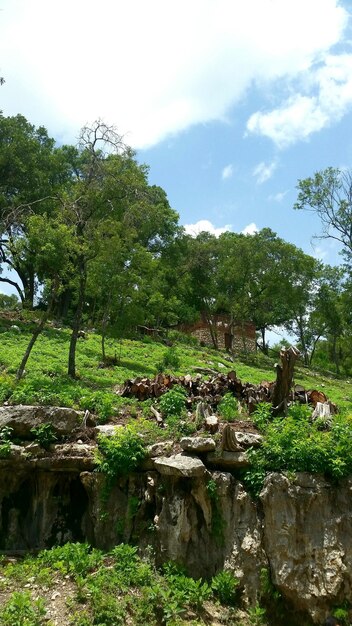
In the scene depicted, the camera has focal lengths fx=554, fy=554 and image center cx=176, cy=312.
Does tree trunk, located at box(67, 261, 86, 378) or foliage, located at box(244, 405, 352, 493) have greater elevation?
tree trunk, located at box(67, 261, 86, 378)

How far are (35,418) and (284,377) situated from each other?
205 inches

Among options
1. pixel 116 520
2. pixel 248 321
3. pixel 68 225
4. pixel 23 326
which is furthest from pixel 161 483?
pixel 248 321

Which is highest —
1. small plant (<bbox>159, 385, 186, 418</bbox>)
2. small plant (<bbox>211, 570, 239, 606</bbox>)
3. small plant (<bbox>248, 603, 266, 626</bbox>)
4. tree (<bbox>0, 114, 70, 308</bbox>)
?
tree (<bbox>0, 114, 70, 308</bbox>)

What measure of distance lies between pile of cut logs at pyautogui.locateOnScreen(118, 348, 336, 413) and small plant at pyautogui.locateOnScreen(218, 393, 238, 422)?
0.32 m

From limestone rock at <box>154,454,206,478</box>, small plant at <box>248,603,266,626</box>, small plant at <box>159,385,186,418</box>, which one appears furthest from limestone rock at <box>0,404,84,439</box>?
small plant at <box>248,603,266,626</box>

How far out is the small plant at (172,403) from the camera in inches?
466

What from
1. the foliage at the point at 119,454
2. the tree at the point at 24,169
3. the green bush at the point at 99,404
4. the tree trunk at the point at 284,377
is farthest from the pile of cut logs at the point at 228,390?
the tree at the point at 24,169

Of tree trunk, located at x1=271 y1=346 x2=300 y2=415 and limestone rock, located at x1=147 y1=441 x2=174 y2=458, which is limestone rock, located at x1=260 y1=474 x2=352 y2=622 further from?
tree trunk, located at x1=271 y1=346 x2=300 y2=415

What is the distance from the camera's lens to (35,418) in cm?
1089

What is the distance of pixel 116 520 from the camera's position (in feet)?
33.5

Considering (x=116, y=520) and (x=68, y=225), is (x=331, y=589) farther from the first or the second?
(x=68, y=225)

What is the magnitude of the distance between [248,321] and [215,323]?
113 inches

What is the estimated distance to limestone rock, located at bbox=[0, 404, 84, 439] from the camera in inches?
426

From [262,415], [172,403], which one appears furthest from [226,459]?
[172,403]
